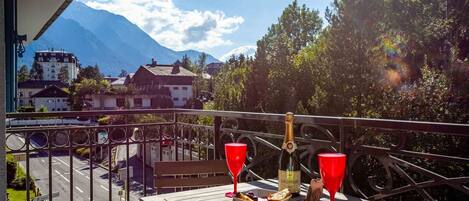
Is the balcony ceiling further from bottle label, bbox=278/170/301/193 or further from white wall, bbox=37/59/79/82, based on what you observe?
white wall, bbox=37/59/79/82

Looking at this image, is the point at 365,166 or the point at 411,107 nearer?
the point at 365,166

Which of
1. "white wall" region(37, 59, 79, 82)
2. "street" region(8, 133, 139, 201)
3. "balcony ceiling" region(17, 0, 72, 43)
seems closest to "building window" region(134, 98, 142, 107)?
"street" region(8, 133, 139, 201)

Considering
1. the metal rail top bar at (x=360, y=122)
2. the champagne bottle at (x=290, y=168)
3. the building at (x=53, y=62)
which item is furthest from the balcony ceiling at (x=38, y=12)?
the building at (x=53, y=62)

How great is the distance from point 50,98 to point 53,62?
4557 centimetres

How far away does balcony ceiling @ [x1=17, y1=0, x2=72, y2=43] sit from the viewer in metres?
3.70

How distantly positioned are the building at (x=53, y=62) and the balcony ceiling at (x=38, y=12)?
10140 cm

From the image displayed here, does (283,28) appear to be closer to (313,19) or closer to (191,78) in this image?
(313,19)

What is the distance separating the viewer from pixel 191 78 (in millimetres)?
60688

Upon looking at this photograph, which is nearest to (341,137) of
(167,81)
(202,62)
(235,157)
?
(235,157)

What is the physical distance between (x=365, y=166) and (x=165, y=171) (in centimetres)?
1208

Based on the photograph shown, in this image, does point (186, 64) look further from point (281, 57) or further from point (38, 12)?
point (38, 12)

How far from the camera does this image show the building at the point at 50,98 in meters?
62.1

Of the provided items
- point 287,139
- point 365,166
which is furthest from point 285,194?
point 365,166

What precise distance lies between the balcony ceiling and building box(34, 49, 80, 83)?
10140 cm
